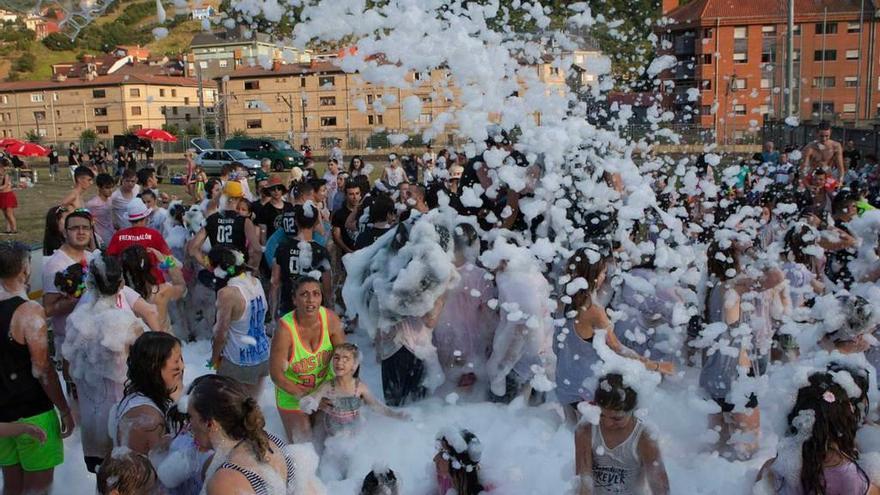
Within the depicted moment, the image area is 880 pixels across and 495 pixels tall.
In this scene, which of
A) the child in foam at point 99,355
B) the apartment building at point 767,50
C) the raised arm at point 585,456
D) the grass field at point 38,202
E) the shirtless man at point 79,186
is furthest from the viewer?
the apartment building at point 767,50

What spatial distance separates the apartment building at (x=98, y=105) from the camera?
68.1m

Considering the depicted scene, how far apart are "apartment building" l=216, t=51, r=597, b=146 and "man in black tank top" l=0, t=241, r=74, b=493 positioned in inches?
116

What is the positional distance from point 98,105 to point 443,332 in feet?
233

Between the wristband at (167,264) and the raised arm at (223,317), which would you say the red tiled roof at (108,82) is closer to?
the wristband at (167,264)

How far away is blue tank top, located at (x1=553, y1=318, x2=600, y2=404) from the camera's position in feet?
13.7

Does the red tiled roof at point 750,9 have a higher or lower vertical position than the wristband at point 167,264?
higher

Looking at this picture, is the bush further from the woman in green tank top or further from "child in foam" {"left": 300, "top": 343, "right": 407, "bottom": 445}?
"child in foam" {"left": 300, "top": 343, "right": 407, "bottom": 445}

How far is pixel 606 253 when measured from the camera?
503 cm

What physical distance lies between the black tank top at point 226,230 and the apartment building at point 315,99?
1.71 m


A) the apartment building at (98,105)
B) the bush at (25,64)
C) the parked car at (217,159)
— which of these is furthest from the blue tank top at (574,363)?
the bush at (25,64)

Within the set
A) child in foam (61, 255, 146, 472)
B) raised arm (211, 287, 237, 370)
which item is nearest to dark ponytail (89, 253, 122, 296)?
child in foam (61, 255, 146, 472)

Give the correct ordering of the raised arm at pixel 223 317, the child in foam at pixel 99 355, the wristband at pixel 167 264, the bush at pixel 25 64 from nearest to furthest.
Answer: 1. the child in foam at pixel 99 355
2. the raised arm at pixel 223 317
3. the wristband at pixel 167 264
4. the bush at pixel 25 64

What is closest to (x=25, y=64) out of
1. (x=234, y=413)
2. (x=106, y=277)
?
(x=106, y=277)

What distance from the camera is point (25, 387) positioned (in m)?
3.74
